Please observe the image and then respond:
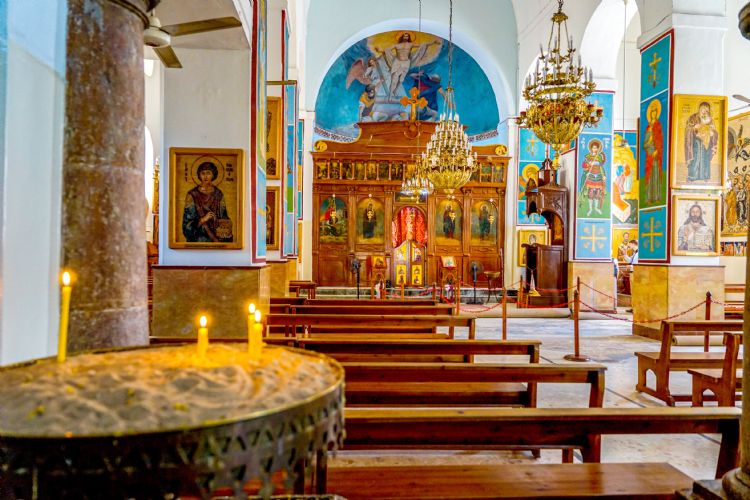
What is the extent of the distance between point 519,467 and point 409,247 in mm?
13732

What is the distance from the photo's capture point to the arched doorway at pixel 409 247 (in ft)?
52.3

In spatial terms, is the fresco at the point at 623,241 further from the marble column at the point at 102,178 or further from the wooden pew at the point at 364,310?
the marble column at the point at 102,178

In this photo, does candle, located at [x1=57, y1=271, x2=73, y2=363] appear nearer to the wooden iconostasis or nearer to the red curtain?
the wooden iconostasis

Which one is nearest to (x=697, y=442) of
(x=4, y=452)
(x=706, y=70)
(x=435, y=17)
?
(x=4, y=452)

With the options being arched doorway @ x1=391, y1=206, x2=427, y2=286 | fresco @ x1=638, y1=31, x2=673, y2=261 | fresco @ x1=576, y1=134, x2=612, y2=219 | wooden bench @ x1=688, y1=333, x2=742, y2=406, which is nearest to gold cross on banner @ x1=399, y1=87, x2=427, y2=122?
arched doorway @ x1=391, y1=206, x2=427, y2=286

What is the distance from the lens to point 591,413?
2131 mm

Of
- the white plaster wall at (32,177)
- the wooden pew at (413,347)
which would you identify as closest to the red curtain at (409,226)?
the wooden pew at (413,347)

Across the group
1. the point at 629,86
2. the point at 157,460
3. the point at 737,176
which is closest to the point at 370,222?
the point at 629,86

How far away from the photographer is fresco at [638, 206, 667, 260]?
8.50 meters

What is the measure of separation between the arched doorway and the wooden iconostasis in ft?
0.59

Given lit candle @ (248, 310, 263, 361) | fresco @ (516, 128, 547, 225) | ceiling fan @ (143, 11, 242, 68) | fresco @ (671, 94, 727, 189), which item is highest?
fresco @ (516, 128, 547, 225)

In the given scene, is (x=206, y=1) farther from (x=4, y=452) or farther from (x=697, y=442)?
(x=697, y=442)

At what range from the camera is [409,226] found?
18062 mm

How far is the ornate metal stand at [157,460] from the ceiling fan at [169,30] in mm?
2030
